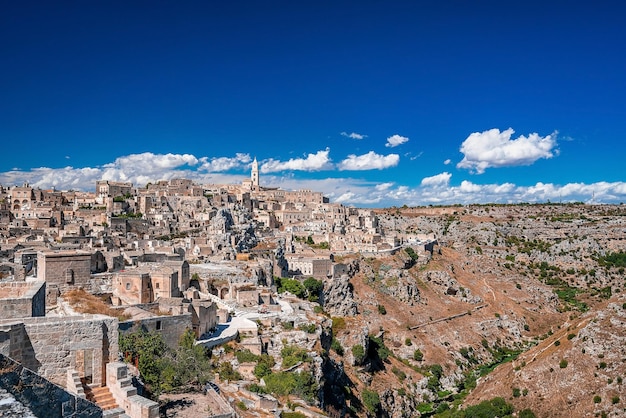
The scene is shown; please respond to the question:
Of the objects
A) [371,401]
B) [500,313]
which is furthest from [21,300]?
[500,313]

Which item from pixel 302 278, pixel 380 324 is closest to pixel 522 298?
pixel 380 324

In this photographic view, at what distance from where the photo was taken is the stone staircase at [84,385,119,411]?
30.4 feet

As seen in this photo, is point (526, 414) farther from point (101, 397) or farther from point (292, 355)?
point (101, 397)

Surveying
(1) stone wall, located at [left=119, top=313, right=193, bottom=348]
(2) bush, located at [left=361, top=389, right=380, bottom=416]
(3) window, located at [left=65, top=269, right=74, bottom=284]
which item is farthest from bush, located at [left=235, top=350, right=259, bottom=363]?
(2) bush, located at [left=361, top=389, right=380, bottom=416]

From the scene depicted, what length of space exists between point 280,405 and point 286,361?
4.56 meters

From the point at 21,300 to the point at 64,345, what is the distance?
2027 millimetres

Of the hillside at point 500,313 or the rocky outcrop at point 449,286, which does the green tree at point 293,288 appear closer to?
the hillside at point 500,313

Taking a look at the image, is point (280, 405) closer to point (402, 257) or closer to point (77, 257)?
point (77, 257)

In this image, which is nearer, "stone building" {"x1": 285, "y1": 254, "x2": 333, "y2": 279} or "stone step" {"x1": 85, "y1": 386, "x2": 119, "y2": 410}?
"stone step" {"x1": 85, "y1": 386, "x2": 119, "y2": 410}

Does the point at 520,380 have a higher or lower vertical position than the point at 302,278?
lower

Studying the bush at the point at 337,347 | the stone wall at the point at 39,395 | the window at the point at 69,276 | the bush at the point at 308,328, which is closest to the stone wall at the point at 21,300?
the stone wall at the point at 39,395

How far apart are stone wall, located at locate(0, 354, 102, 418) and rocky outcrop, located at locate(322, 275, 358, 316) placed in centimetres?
4457

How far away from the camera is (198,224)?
6550 cm

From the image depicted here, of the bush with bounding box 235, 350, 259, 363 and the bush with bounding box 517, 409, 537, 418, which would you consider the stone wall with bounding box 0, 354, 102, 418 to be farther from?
the bush with bounding box 517, 409, 537, 418
